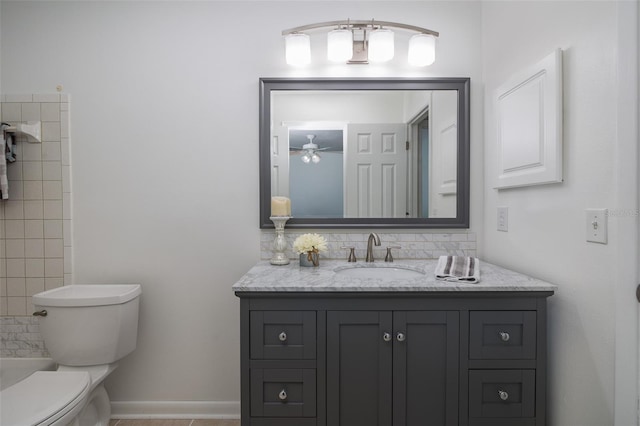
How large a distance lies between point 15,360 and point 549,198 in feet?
9.26

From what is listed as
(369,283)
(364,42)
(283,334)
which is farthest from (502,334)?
(364,42)

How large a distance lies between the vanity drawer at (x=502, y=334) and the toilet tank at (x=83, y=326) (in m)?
1.62

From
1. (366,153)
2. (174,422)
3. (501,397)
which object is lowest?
(174,422)

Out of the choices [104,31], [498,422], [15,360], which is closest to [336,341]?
[498,422]

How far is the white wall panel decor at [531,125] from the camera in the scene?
4.05 feet

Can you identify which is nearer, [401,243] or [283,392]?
[283,392]

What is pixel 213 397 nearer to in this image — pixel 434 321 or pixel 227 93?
pixel 434 321

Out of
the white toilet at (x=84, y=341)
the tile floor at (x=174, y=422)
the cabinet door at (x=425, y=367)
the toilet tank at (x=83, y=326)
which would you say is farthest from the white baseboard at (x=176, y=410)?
the cabinet door at (x=425, y=367)

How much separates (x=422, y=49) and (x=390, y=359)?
1.53 meters

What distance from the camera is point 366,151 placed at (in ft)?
5.94

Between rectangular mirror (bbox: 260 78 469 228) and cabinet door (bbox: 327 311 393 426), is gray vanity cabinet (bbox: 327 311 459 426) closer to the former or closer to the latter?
cabinet door (bbox: 327 311 393 426)

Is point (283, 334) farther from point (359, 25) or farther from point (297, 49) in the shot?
point (359, 25)

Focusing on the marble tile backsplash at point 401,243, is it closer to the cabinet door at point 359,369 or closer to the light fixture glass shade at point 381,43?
the cabinet door at point 359,369

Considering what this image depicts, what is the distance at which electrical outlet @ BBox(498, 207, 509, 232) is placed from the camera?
5.29 feet
